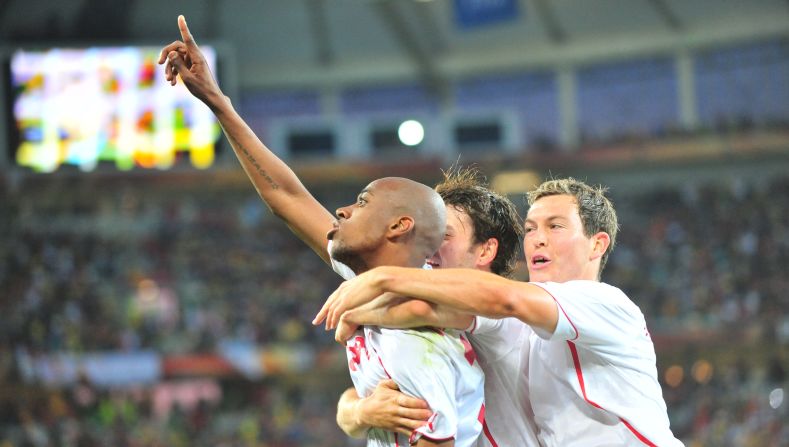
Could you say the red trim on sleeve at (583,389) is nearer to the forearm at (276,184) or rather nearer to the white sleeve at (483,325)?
the white sleeve at (483,325)

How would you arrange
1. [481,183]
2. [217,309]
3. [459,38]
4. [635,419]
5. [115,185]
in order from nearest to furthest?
[635,419]
[481,183]
[217,309]
[115,185]
[459,38]

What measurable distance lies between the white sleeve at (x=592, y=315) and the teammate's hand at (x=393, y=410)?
1.51ft

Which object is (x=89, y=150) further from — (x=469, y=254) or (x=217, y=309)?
(x=469, y=254)

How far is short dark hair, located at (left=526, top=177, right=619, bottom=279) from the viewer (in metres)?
3.68

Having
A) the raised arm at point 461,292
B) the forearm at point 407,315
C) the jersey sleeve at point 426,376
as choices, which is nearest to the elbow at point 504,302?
the raised arm at point 461,292

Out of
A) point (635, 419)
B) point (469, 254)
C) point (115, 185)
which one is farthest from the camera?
point (115, 185)

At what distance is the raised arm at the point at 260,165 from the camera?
3775 millimetres

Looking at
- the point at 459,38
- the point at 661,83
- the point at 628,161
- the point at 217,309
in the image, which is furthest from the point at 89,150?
the point at 661,83

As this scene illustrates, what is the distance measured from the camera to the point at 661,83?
27984 mm

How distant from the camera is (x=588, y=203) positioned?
12.1 ft

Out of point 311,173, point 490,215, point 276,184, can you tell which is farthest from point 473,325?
point 311,173

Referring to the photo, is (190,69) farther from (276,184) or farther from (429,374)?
(429,374)

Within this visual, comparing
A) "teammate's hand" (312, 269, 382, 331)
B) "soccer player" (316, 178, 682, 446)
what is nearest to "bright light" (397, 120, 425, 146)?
"soccer player" (316, 178, 682, 446)

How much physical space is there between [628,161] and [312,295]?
9.15 meters
